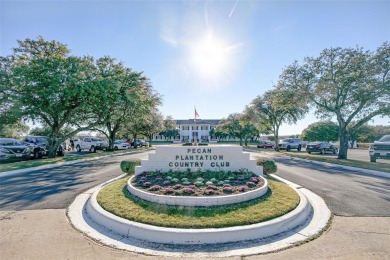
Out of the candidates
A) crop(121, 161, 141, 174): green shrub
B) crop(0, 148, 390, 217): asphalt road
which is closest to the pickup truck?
crop(0, 148, 390, 217): asphalt road

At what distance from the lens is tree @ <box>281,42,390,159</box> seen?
56.7 feet

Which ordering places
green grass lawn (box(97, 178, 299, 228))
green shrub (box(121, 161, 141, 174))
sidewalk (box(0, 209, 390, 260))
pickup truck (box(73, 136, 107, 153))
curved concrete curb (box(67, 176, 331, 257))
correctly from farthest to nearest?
pickup truck (box(73, 136, 107, 153))
green shrub (box(121, 161, 141, 174))
green grass lawn (box(97, 178, 299, 228))
curved concrete curb (box(67, 176, 331, 257))
sidewalk (box(0, 209, 390, 260))

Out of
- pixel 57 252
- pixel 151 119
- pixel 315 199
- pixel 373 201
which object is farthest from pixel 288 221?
pixel 151 119

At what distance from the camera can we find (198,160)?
9.76m

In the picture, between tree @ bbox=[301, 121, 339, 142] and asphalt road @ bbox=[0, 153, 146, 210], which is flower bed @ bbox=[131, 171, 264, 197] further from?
tree @ bbox=[301, 121, 339, 142]

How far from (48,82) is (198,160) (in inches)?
588

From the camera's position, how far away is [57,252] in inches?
161

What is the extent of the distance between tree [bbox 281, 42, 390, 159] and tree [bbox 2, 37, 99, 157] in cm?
1976

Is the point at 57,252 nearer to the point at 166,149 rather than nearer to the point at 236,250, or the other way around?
the point at 236,250

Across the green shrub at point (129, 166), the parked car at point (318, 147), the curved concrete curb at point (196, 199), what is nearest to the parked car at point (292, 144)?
the parked car at point (318, 147)

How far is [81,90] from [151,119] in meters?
19.7

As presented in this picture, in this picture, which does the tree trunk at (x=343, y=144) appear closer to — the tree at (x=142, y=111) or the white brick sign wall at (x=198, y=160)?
the white brick sign wall at (x=198, y=160)

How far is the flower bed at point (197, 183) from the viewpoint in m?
6.64

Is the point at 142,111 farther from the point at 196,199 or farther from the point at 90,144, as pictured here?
the point at 196,199
